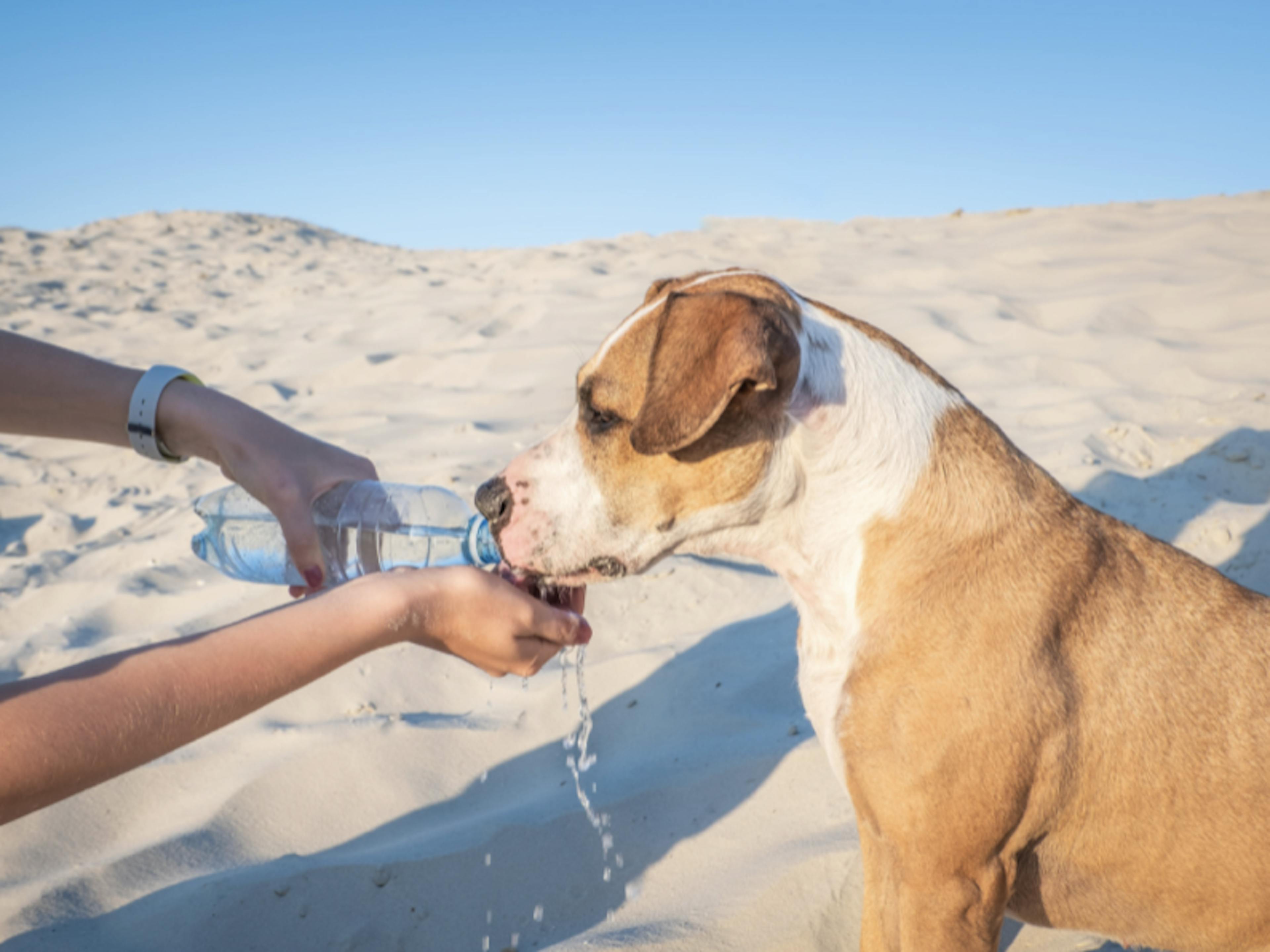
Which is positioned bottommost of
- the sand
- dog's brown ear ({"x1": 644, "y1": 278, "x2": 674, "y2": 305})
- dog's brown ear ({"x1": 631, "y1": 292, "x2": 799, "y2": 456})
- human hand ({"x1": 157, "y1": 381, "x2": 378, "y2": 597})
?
the sand

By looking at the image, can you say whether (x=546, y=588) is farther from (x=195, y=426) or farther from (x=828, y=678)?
(x=195, y=426)

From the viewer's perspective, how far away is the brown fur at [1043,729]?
1935mm

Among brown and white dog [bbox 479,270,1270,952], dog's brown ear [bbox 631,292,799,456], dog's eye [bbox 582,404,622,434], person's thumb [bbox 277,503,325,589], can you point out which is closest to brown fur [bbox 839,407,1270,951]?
brown and white dog [bbox 479,270,1270,952]

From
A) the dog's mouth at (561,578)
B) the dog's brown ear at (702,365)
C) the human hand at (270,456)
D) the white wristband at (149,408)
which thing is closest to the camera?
the dog's brown ear at (702,365)

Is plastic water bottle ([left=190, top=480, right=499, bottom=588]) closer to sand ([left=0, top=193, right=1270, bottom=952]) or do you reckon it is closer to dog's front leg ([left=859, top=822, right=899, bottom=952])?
sand ([left=0, top=193, right=1270, bottom=952])

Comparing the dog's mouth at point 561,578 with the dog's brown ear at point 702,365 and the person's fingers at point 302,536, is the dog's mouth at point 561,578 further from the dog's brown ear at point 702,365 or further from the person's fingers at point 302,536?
the person's fingers at point 302,536

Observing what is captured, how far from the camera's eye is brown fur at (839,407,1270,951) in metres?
1.93

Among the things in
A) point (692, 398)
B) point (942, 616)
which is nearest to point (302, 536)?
point (692, 398)

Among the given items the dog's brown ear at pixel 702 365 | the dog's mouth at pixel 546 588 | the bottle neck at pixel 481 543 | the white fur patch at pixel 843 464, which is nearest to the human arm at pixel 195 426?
the bottle neck at pixel 481 543

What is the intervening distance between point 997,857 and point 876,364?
1.14m

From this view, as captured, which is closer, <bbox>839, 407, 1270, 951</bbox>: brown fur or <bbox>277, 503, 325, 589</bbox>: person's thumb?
<bbox>839, 407, 1270, 951</bbox>: brown fur

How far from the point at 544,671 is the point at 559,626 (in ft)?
5.77

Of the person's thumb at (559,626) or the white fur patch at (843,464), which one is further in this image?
the person's thumb at (559,626)

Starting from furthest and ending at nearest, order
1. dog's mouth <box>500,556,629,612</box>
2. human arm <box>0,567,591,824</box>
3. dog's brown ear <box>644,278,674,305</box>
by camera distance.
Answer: dog's brown ear <box>644,278,674,305</box> → dog's mouth <box>500,556,629,612</box> → human arm <box>0,567,591,824</box>
